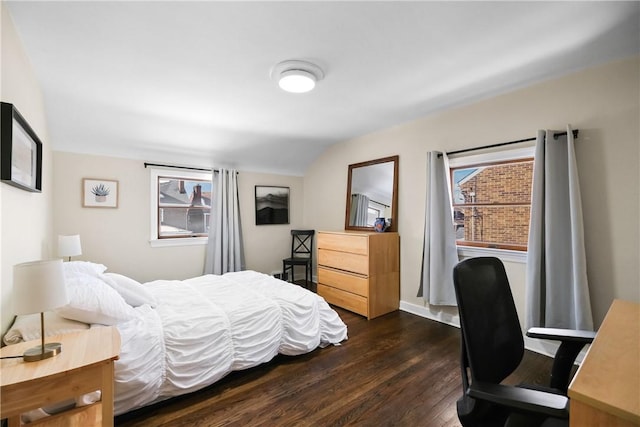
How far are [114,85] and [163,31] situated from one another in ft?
3.36

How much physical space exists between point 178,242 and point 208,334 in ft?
8.24

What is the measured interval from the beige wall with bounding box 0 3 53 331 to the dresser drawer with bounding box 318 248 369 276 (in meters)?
2.87

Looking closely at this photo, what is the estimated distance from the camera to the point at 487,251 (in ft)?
9.37

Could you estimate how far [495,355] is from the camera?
1127mm

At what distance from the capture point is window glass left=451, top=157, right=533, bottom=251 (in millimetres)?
2721

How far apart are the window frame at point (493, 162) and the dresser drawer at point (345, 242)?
1.05 m

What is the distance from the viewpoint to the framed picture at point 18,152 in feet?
4.42

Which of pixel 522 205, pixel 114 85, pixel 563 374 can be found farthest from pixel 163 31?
pixel 522 205

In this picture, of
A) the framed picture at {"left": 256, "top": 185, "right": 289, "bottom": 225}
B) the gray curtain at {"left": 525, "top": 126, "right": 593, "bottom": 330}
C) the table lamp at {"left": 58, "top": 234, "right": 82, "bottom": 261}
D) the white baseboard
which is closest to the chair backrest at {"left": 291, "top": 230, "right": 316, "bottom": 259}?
the framed picture at {"left": 256, "top": 185, "right": 289, "bottom": 225}

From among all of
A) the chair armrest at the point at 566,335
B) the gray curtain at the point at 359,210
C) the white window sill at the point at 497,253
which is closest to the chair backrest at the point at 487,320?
the chair armrest at the point at 566,335

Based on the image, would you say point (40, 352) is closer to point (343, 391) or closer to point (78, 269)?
point (78, 269)

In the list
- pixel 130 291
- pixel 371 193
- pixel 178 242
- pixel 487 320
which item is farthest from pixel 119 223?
pixel 487 320

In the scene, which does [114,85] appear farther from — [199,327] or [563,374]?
[563,374]

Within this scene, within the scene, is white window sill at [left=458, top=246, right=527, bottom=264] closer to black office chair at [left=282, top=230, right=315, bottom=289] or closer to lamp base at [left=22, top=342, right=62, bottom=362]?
black office chair at [left=282, top=230, right=315, bottom=289]
